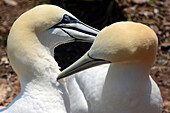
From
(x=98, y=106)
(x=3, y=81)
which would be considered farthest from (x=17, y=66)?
(x=3, y=81)

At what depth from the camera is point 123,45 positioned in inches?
112

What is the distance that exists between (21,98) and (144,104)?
3.77ft

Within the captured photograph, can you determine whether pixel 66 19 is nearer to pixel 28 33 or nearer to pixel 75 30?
pixel 75 30

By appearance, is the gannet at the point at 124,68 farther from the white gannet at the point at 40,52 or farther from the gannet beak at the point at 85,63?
the white gannet at the point at 40,52

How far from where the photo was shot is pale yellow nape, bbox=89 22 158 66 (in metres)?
2.86

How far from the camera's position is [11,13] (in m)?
6.08

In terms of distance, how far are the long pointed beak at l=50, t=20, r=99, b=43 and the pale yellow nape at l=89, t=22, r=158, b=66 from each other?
424mm

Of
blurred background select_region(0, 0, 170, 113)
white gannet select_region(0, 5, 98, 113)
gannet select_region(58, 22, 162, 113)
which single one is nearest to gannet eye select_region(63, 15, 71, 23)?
white gannet select_region(0, 5, 98, 113)

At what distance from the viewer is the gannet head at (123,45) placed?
286cm

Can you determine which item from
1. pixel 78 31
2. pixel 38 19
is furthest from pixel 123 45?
pixel 38 19

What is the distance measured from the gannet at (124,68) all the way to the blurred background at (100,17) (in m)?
1.77

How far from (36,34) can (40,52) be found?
168 mm

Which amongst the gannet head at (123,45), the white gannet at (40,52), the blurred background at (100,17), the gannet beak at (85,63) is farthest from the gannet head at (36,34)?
the blurred background at (100,17)

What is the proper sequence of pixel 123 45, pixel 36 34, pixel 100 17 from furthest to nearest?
pixel 100 17
pixel 36 34
pixel 123 45
